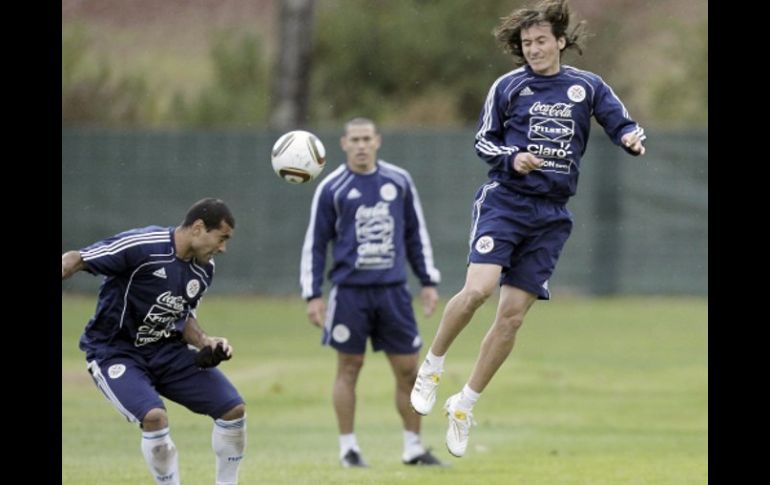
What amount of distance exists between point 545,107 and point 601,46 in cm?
3350

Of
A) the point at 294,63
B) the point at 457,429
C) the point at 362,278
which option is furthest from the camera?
the point at 294,63

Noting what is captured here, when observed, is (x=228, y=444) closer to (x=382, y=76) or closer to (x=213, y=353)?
(x=213, y=353)

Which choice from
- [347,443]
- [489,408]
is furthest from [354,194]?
[489,408]

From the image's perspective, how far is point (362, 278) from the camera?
11.8 m

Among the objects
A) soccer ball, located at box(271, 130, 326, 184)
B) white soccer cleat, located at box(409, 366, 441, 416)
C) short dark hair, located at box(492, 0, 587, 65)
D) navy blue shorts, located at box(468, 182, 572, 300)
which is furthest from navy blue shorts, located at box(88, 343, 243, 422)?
short dark hair, located at box(492, 0, 587, 65)

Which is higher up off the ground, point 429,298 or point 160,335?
point 160,335

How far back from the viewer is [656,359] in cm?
1945

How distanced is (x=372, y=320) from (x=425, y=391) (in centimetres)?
235

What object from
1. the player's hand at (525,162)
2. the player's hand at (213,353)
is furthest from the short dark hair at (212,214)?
the player's hand at (525,162)

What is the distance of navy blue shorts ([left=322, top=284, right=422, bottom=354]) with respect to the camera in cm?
1180

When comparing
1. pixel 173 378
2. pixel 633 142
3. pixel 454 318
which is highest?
pixel 633 142

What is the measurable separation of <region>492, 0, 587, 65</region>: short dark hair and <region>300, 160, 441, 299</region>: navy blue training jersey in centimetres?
267
